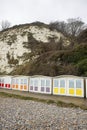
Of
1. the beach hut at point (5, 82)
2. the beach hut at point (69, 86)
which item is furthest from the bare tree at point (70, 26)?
the beach hut at point (69, 86)

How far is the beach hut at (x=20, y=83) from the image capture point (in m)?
19.1

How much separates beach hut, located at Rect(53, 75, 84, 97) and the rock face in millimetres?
17111

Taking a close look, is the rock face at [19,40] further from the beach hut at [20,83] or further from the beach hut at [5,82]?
the beach hut at [20,83]

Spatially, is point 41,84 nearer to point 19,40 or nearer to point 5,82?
point 5,82

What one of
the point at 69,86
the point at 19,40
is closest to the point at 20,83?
the point at 69,86

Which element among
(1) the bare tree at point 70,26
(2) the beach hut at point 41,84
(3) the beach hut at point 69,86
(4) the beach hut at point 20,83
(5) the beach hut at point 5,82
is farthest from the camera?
(1) the bare tree at point 70,26

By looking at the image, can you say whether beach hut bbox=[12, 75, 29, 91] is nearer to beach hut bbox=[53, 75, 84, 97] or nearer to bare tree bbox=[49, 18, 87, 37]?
beach hut bbox=[53, 75, 84, 97]

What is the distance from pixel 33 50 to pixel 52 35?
8.02 meters

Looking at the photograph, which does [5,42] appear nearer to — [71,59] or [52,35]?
[52,35]

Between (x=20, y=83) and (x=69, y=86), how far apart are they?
679 cm

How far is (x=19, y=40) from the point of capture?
1548 inches

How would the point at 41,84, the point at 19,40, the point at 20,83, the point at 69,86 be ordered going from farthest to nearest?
the point at 19,40, the point at 20,83, the point at 41,84, the point at 69,86

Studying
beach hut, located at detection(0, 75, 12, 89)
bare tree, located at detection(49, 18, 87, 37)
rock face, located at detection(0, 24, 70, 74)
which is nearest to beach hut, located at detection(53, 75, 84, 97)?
beach hut, located at detection(0, 75, 12, 89)

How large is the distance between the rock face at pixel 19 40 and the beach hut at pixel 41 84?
14.4 meters
